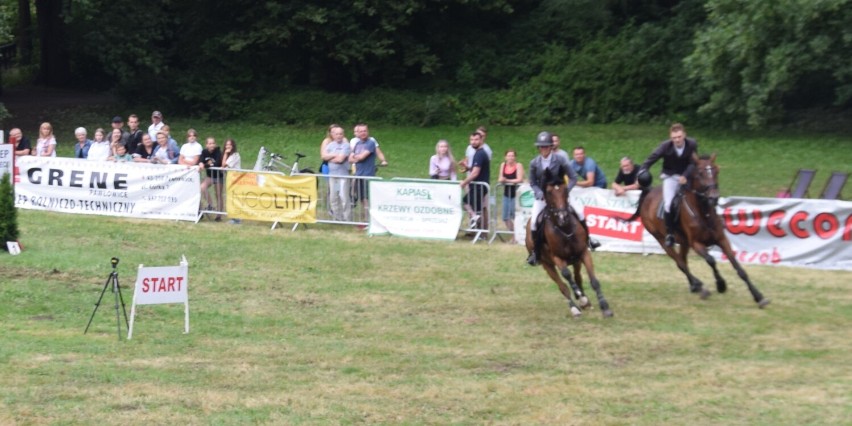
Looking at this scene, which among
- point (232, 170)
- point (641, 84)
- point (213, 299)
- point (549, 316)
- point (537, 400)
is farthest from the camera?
point (641, 84)

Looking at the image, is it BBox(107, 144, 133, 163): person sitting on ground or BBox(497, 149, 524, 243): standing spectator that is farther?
BBox(107, 144, 133, 163): person sitting on ground

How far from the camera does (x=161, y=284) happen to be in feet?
43.2

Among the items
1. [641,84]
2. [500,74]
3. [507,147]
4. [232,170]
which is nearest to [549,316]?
[232,170]

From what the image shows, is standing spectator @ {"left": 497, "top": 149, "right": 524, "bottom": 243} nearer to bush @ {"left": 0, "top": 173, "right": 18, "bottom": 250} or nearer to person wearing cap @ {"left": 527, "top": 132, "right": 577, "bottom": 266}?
person wearing cap @ {"left": 527, "top": 132, "right": 577, "bottom": 266}

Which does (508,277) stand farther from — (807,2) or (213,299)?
(807,2)

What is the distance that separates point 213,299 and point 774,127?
24049 millimetres

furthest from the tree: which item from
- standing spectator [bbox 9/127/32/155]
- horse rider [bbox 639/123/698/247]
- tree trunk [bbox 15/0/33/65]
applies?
tree trunk [bbox 15/0/33/65]

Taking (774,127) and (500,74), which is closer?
(774,127)

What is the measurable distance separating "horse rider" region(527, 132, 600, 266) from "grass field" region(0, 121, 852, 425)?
3.49 ft

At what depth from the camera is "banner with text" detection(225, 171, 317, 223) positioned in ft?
75.7

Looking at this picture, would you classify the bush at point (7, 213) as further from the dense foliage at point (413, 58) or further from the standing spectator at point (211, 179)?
the dense foliage at point (413, 58)

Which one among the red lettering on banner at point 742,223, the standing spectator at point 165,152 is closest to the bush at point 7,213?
the standing spectator at point 165,152

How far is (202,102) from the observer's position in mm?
41969

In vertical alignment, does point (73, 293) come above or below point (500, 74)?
below
